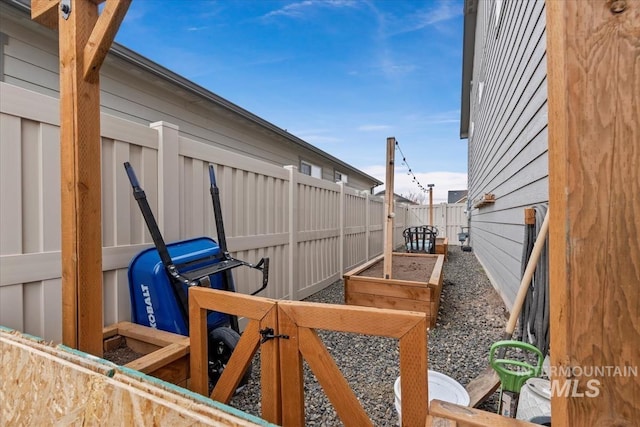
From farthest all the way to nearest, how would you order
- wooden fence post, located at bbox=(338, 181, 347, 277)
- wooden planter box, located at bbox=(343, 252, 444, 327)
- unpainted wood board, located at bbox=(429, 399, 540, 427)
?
1. wooden fence post, located at bbox=(338, 181, 347, 277)
2. wooden planter box, located at bbox=(343, 252, 444, 327)
3. unpainted wood board, located at bbox=(429, 399, 540, 427)

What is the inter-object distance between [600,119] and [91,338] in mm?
2009

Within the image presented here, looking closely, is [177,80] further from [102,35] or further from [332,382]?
[332,382]

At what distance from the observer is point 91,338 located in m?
1.46

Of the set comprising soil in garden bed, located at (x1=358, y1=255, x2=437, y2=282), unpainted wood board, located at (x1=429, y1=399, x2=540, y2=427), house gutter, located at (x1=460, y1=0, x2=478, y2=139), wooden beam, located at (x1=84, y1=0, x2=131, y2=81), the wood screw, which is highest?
house gutter, located at (x1=460, y1=0, x2=478, y2=139)

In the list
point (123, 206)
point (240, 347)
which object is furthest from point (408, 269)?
point (123, 206)

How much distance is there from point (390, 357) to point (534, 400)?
128 cm

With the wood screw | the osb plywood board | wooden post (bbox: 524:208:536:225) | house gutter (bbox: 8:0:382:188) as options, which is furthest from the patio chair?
the wood screw

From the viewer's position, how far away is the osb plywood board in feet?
3.03

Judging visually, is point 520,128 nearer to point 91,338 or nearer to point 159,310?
point 159,310

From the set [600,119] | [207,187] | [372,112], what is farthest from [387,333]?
[372,112]

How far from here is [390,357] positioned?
2.54 meters

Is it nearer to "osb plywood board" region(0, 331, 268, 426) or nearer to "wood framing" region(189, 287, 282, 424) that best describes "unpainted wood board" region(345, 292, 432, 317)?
"wood framing" region(189, 287, 282, 424)

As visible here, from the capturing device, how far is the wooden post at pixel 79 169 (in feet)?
4.67

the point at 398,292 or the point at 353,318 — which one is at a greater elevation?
the point at 353,318
